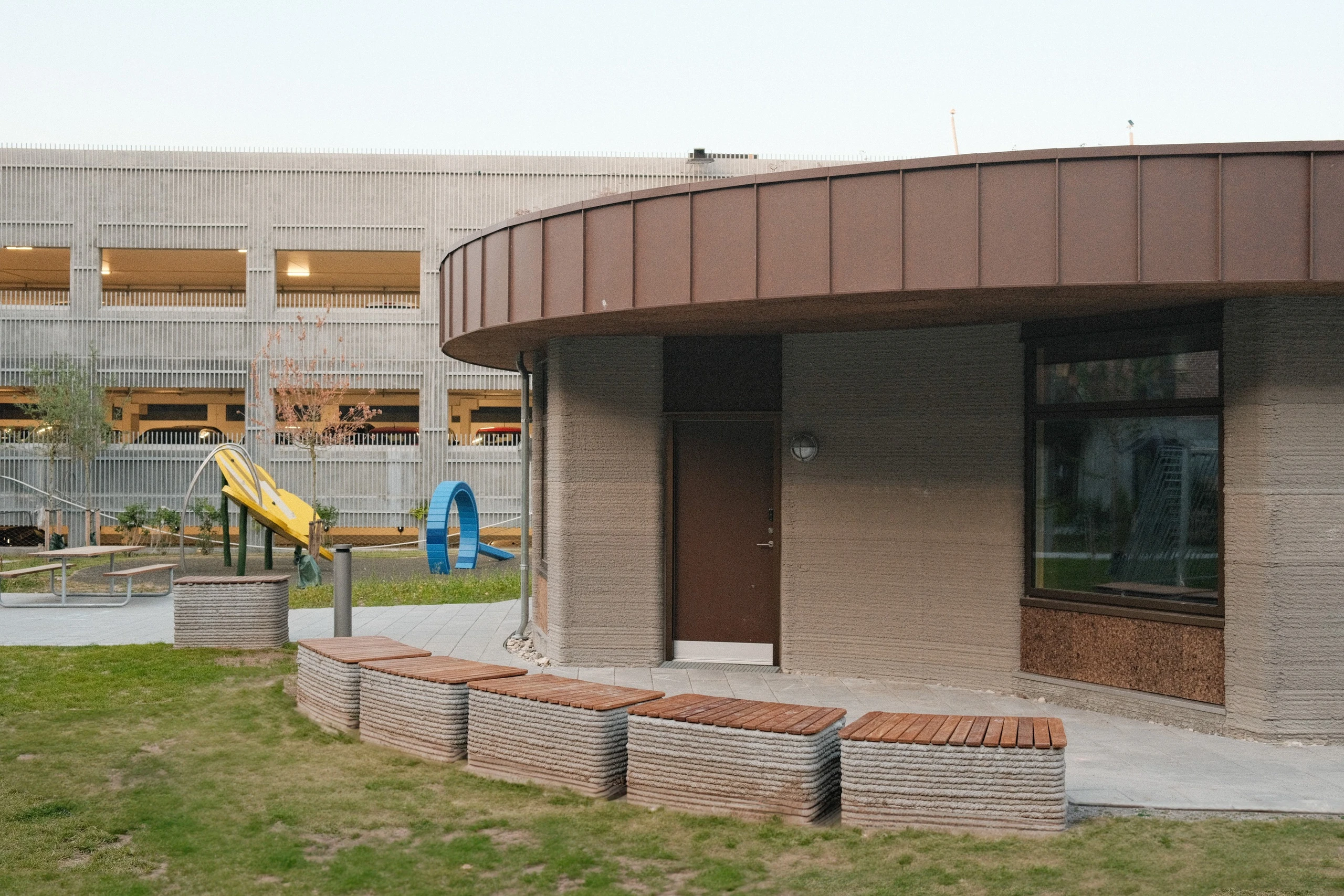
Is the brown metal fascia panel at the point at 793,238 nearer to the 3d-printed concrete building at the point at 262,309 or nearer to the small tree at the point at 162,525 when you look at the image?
the small tree at the point at 162,525

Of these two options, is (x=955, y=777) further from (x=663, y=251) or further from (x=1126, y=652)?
(x=663, y=251)

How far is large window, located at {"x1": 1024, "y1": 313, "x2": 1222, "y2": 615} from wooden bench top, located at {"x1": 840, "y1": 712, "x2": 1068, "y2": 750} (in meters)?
2.87

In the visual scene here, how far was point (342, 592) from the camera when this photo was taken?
11703mm

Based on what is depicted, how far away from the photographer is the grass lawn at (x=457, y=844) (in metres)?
5.29

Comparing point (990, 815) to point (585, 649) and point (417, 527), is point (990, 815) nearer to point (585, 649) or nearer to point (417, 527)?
point (585, 649)

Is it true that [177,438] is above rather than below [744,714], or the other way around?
above

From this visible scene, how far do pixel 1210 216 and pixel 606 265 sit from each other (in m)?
4.39

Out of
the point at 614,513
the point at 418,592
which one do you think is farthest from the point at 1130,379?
the point at 418,592

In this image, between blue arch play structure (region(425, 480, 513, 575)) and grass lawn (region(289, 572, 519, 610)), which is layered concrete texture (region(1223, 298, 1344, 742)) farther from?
blue arch play structure (region(425, 480, 513, 575))

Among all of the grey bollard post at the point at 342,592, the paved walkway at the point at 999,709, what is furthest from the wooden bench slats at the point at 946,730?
the grey bollard post at the point at 342,592

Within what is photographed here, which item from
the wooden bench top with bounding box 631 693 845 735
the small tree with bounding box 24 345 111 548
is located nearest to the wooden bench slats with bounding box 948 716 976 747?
the wooden bench top with bounding box 631 693 845 735

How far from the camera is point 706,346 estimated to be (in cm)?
1082

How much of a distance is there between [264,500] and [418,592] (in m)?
6.29

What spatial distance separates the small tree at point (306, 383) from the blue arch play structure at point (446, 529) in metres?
11.3
